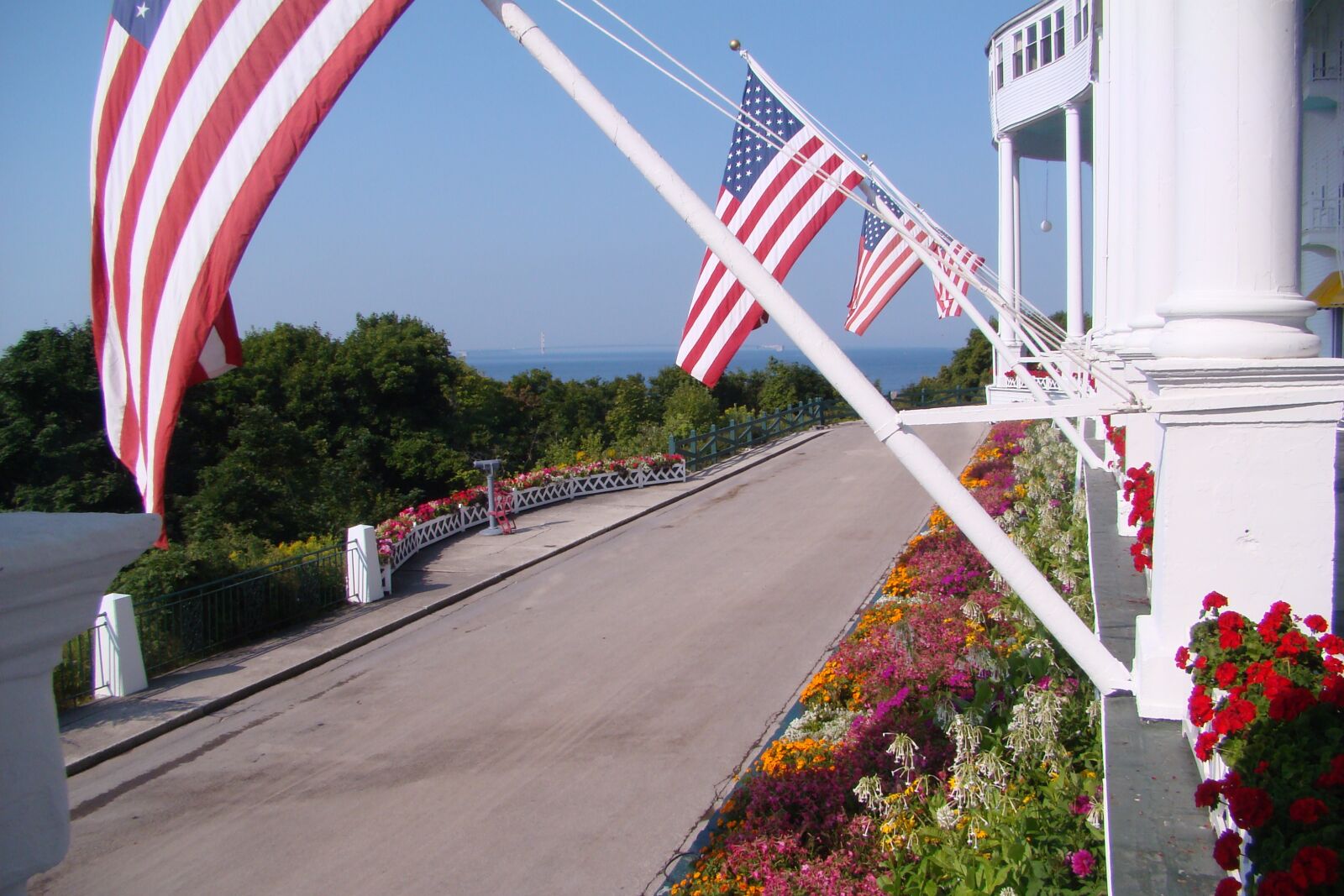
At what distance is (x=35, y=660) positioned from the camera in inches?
63.6

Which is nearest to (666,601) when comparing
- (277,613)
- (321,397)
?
(277,613)

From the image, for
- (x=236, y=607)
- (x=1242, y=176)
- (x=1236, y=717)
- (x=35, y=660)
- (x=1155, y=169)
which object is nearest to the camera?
(x=35, y=660)

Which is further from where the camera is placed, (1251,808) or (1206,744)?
(1206,744)

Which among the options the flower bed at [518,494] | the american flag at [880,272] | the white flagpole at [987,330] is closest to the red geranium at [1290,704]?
the white flagpole at [987,330]

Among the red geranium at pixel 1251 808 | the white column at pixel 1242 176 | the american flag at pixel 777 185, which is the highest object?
the american flag at pixel 777 185

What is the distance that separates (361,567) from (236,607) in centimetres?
225

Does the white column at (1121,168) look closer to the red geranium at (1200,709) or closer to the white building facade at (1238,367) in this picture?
the white building facade at (1238,367)

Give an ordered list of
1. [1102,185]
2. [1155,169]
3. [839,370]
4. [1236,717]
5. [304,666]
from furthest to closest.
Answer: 1. [304,666]
2. [1102,185]
3. [1155,169]
4. [839,370]
5. [1236,717]

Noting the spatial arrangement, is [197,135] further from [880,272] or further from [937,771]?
[880,272]

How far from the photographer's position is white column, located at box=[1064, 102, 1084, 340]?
2300 centimetres

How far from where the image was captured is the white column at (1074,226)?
23000 millimetres

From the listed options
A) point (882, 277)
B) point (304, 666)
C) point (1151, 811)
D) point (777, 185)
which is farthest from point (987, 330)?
point (304, 666)

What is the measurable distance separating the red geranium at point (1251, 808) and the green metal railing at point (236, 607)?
→ 40.8ft

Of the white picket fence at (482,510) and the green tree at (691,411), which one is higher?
the green tree at (691,411)
